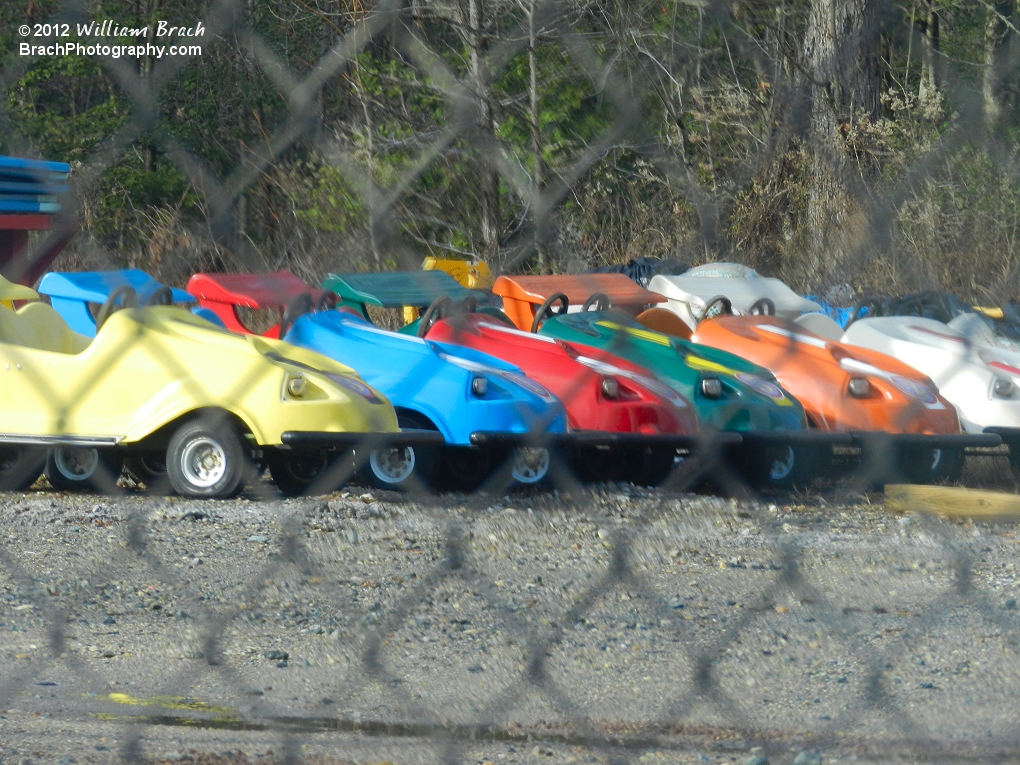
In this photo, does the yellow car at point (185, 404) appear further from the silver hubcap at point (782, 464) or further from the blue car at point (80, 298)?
the silver hubcap at point (782, 464)

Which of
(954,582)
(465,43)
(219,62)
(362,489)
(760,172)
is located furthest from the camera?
(362,489)

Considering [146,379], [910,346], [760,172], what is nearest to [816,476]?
[910,346]

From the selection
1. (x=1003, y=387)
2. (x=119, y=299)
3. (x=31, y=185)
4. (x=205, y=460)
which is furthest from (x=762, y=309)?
(x=31, y=185)

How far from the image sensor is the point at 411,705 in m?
1.33

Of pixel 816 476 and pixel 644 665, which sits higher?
pixel 644 665

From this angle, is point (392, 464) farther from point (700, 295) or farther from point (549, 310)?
point (700, 295)

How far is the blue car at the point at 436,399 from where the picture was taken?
116 inches

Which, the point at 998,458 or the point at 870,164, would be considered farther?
the point at 998,458

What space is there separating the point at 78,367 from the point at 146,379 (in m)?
0.19

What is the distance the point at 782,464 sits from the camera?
331 centimetres

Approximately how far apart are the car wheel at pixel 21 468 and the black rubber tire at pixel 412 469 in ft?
2.53

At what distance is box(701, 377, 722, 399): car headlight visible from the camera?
10.4 feet

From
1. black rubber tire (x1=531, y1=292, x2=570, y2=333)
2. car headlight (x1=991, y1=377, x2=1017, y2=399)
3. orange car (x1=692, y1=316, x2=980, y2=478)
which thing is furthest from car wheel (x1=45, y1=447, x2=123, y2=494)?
car headlight (x1=991, y1=377, x2=1017, y2=399)

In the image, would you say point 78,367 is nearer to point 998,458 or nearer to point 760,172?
point 760,172
